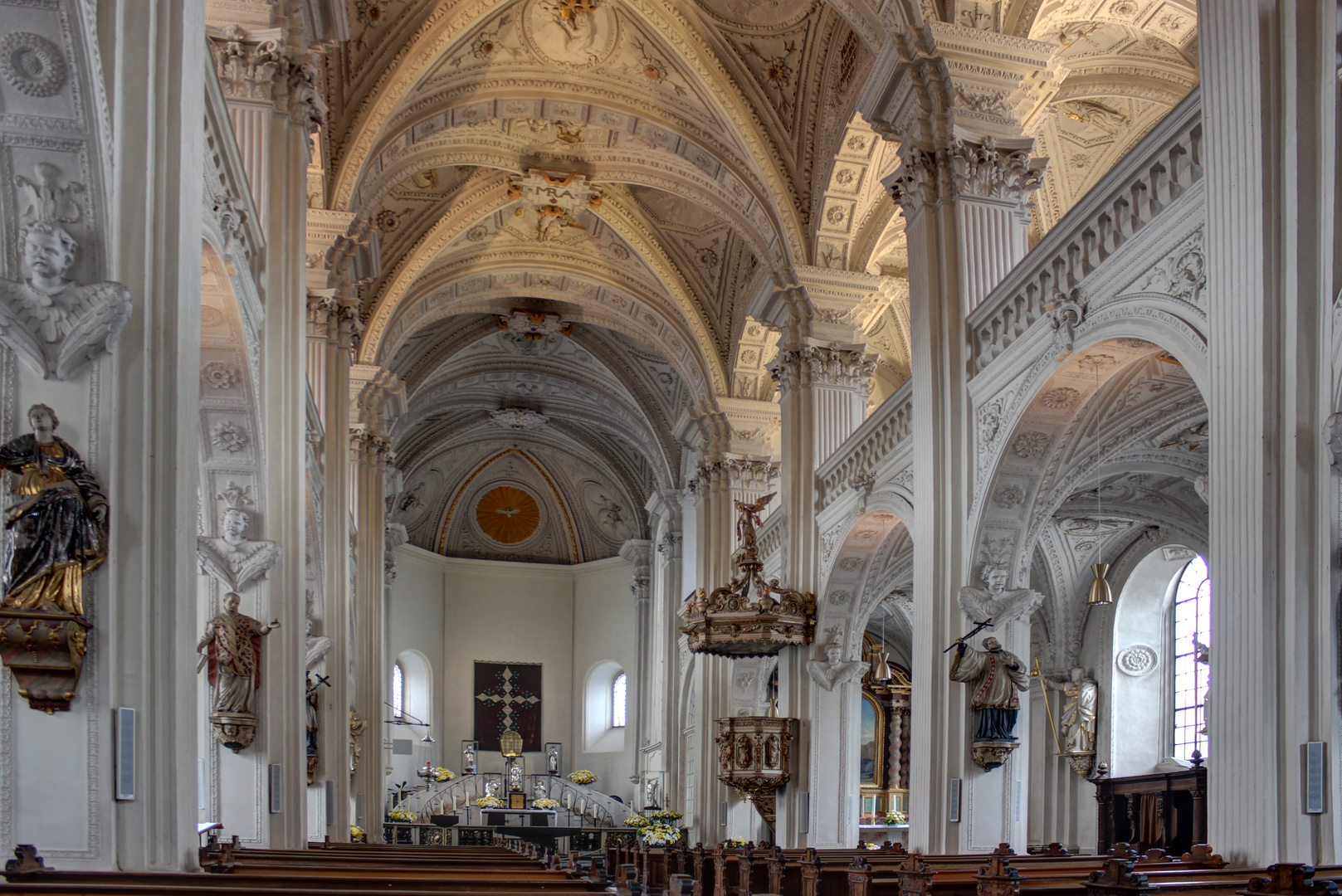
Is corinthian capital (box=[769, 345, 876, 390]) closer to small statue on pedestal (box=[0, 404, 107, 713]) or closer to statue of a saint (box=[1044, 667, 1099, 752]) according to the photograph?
statue of a saint (box=[1044, 667, 1099, 752])

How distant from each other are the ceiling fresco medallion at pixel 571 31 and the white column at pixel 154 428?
1098 centimetres

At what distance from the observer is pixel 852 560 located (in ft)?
57.7

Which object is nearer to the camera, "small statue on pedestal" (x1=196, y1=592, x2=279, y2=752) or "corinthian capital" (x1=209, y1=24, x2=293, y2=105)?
"small statue on pedestal" (x1=196, y1=592, x2=279, y2=752)

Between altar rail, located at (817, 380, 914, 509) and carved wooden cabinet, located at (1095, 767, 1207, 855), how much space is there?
593 centimetres

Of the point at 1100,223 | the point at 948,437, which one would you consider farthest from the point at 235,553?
the point at 1100,223

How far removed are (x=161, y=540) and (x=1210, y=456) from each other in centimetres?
586

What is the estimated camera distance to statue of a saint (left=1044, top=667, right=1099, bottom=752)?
20.1 meters

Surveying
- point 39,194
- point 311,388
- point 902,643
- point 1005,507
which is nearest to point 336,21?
point 311,388

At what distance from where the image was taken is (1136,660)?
20.2 metres

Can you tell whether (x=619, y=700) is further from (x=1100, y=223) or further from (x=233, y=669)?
(x=1100, y=223)

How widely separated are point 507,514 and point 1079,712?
2149cm

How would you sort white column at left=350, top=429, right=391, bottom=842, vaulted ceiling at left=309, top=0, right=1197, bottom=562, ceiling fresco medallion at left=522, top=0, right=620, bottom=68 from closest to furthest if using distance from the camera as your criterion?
vaulted ceiling at left=309, top=0, right=1197, bottom=562
ceiling fresco medallion at left=522, top=0, right=620, bottom=68
white column at left=350, top=429, right=391, bottom=842

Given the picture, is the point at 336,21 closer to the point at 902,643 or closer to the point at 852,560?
the point at 852,560

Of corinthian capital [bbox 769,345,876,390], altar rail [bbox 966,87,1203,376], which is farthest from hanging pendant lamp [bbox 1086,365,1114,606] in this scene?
corinthian capital [bbox 769,345,876,390]
